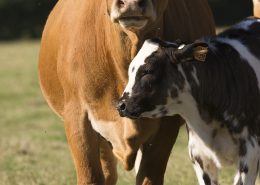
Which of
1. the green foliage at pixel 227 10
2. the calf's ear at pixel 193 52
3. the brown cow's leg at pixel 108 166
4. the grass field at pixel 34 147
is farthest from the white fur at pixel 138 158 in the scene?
the green foliage at pixel 227 10

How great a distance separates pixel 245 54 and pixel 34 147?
21.3 ft

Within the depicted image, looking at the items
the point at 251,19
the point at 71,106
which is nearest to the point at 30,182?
the point at 71,106

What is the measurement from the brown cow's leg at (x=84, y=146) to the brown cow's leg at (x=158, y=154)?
0.34 m

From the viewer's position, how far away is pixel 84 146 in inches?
Answer: 301

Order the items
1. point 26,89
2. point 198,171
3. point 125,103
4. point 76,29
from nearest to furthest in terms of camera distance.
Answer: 1. point 125,103
2. point 198,171
3. point 76,29
4. point 26,89

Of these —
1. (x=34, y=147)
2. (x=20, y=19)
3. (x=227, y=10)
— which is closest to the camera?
(x=34, y=147)

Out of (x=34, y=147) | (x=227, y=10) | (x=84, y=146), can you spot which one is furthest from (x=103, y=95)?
(x=227, y=10)

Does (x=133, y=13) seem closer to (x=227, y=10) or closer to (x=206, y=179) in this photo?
(x=206, y=179)

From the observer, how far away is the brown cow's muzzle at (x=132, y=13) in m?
6.55

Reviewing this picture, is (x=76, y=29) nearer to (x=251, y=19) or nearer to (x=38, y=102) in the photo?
(x=251, y=19)

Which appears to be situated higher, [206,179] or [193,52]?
[193,52]

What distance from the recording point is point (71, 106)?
7.74 meters

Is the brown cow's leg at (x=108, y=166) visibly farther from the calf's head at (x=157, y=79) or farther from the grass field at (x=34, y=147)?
the calf's head at (x=157, y=79)

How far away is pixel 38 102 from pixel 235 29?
42.0 feet
